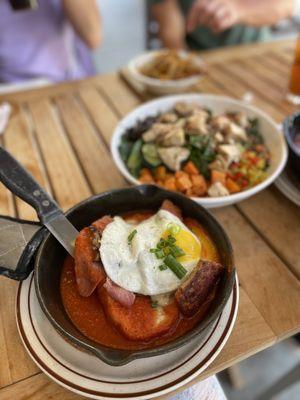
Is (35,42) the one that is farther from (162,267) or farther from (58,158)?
(162,267)

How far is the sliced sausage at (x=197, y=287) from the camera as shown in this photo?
0.74 m

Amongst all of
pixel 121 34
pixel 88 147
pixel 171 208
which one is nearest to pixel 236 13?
pixel 88 147

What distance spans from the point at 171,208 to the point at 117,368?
40 cm

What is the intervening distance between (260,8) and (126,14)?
2.46 metres

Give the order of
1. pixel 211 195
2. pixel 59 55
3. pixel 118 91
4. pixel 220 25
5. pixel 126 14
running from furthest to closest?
pixel 126 14 < pixel 59 55 < pixel 220 25 < pixel 118 91 < pixel 211 195

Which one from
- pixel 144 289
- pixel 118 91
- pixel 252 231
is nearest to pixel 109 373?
pixel 144 289

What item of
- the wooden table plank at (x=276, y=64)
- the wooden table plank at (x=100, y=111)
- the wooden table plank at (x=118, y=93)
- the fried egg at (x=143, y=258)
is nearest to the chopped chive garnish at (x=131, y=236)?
the fried egg at (x=143, y=258)

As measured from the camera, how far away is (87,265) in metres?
0.79

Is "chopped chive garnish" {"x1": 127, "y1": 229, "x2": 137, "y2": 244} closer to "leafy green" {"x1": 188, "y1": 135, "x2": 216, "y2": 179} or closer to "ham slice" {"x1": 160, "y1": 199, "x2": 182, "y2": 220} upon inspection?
"ham slice" {"x1": 160, "y1": 199, "x2": 182, "y2": 220}

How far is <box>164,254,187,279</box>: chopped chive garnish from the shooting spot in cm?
77

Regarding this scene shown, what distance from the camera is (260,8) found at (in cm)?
229

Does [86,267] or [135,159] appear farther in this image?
[135,159]

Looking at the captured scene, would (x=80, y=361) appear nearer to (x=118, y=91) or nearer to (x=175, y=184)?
(x=175, y=184)

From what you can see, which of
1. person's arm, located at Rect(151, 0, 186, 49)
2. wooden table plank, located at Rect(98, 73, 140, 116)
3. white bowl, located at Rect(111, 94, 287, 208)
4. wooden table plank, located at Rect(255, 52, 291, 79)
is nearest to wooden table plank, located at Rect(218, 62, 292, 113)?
wooden table plank, located at Rect(255, 52, 291, 79)
